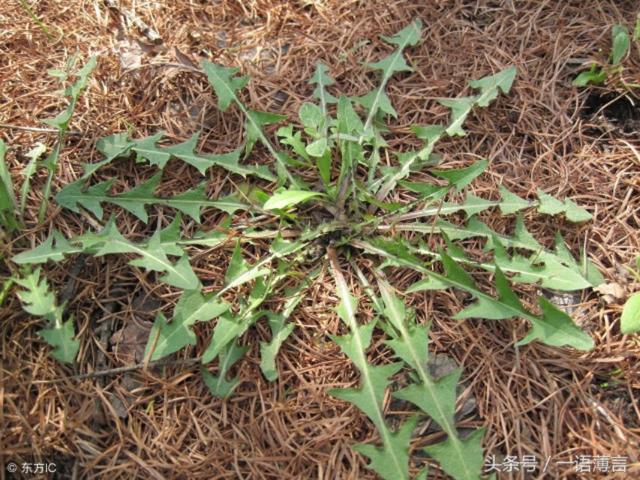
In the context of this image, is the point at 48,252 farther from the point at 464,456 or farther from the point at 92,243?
the point at 464,456

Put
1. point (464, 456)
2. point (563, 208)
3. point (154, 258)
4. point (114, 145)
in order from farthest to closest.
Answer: point (114, 145)
point (563, 208)
point (154, 258)
point (464, 456)

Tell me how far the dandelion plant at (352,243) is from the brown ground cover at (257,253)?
75mm

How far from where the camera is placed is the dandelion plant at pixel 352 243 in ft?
5.18

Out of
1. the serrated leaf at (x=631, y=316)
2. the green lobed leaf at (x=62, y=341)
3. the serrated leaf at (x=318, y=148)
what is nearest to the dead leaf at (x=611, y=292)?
the serrated leaf at (x=631, y=316)

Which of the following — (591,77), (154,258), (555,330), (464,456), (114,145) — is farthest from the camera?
(591,77)

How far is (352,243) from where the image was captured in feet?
6.01

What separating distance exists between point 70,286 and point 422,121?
1446 millimetres

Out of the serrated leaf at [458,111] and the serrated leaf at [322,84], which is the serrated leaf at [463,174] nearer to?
the serrated leaf at [458,111]

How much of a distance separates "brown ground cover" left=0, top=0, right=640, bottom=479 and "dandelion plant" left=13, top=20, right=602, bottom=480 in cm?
8

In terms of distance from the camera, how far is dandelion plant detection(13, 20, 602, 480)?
1579mm

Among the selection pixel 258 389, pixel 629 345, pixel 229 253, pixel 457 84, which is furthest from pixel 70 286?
pixel 629 345

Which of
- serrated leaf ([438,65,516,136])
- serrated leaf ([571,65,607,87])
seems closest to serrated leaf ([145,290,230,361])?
serrated leaf ([438,65,516,136])

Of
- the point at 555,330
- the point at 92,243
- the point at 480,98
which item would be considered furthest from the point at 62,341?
the point at 480,98

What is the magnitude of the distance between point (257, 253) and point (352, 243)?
343 millimetres
